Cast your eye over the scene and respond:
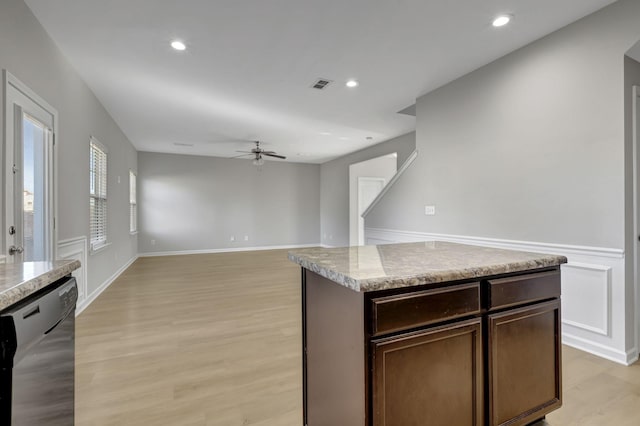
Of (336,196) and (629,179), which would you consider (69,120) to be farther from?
(336,196)

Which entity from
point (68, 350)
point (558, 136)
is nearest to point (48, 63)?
point (68, 350)

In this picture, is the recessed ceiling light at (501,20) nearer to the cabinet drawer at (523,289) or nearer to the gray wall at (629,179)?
the gray wall at (629,179)

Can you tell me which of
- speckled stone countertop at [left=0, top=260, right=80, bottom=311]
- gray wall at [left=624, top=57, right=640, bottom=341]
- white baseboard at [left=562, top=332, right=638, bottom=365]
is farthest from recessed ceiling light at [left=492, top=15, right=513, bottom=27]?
speckled stone countertop at [left=0, top=260, right=80, bottom=311]

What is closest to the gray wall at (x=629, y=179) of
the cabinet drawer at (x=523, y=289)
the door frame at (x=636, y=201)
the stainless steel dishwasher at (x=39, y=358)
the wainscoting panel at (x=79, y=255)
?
the door frame at (x=636, y=201)

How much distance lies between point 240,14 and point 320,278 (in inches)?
87.1

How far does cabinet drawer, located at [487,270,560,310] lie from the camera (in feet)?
4.42

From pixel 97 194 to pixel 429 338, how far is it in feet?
15.2

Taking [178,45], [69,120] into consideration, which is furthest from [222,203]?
[178,45]

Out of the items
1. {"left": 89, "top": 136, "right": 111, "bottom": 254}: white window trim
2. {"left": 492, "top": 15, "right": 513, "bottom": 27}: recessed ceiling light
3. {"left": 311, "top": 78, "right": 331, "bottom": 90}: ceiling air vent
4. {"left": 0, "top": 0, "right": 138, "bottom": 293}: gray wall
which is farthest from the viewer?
{"left": 89, "top": 136, "right": 111, "bottom": 254}: white window trim

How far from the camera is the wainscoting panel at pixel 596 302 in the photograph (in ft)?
7.52

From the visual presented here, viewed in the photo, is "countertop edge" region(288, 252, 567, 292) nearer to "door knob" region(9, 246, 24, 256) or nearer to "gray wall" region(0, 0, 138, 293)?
"door knob" region(9, 246, 24, 256)

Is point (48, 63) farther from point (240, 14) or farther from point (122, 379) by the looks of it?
point (122, 379)

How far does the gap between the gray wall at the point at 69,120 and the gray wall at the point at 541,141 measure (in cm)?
404

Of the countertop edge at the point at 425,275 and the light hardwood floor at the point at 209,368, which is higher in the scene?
the countertop edge at the point at 425,275
